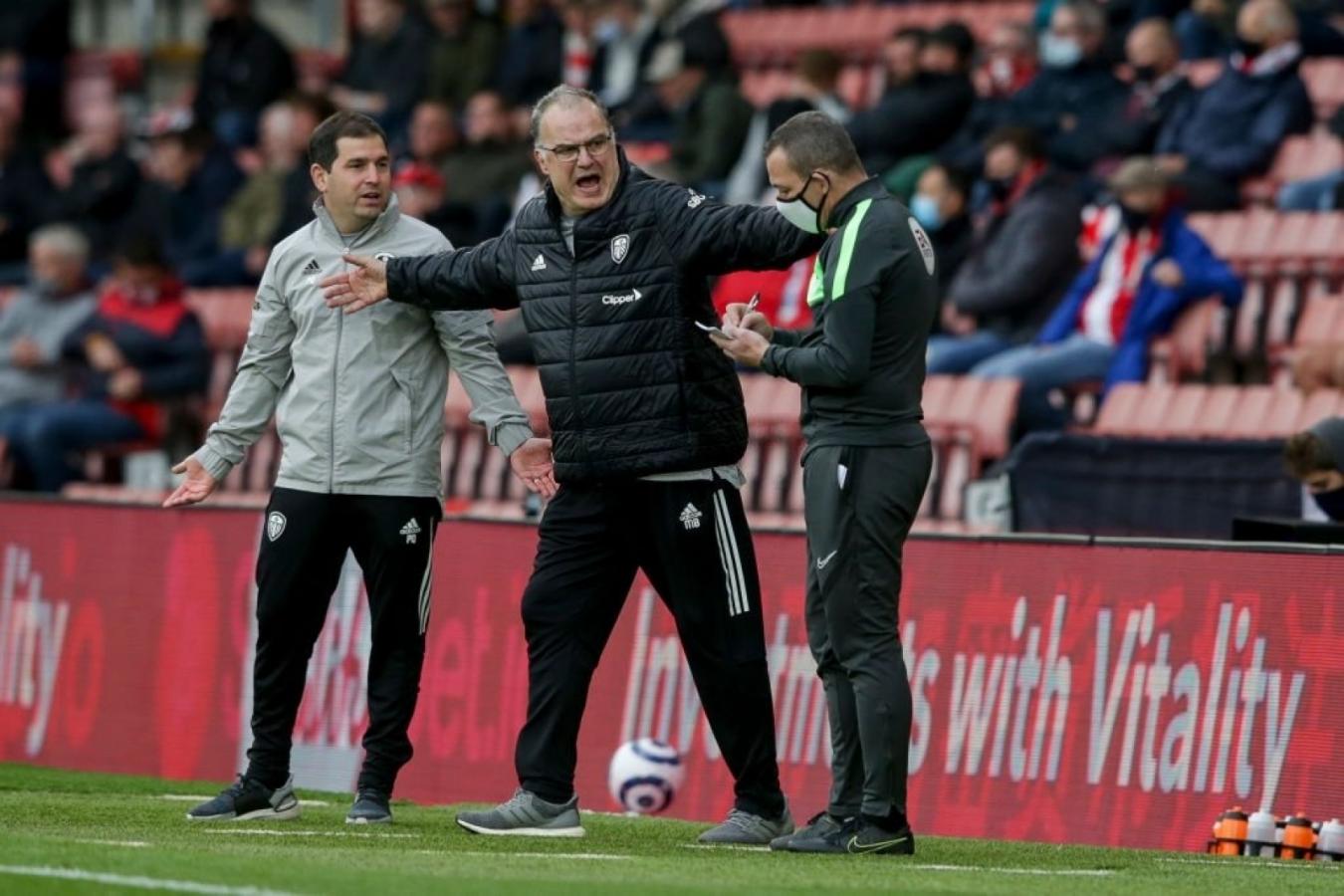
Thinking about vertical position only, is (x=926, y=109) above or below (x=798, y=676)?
above

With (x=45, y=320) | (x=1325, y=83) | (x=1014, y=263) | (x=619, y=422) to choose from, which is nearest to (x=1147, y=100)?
(x=1325, y=83)

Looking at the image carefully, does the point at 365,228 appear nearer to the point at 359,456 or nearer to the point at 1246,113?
the point at 359,456

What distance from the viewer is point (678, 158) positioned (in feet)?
59.7

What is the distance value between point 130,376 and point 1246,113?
6805mm

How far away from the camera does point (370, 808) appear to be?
9531 millimetres

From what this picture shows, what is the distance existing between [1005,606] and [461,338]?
2.63 m

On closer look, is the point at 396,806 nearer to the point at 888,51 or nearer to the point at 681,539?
the point at 681,539

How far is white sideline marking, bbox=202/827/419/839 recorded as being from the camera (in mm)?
8961

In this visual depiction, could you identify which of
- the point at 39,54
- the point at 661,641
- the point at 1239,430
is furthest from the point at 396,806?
the point at 39,54

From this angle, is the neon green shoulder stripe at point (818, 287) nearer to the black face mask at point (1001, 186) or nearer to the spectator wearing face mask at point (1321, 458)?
the spectator wearing face mask at point (1321, 458)

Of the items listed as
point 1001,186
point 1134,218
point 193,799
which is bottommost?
point 193,799

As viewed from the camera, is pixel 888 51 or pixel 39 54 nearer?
pixel 888 51

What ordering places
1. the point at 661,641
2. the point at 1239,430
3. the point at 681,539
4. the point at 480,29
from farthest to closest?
the point at 480,29 < the point at 1239,430 < the point at 661,641 < the point at 681,539

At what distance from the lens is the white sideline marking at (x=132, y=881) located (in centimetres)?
697
